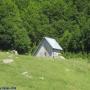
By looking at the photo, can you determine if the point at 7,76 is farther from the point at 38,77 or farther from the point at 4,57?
the point at 4,57

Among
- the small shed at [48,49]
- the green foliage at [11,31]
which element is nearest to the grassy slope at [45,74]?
the small shed at [48,49]

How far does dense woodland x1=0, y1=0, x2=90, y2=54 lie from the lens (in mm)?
94244

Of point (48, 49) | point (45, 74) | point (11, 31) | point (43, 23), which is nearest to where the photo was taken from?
point (45, 74)

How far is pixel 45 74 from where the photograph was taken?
46594mm

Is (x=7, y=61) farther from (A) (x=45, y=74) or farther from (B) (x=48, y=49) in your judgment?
(B) (x=48, y=49)

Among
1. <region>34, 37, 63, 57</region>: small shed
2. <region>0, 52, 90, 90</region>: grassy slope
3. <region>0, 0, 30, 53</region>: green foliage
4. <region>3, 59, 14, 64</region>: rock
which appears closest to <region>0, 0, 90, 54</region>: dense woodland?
<region>0, 0, 30, 53</region>: green foliage

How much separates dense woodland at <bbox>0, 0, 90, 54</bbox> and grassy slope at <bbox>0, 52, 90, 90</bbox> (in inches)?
1559

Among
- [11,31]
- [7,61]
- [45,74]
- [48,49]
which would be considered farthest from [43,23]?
[45,74]

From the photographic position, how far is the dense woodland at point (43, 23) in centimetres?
9424

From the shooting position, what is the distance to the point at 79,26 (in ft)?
350

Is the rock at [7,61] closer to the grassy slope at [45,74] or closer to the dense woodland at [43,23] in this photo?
the grassy slope at [45,74]

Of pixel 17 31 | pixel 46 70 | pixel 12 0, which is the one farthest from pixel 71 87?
pixel 12 0

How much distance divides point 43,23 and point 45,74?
6183 cm

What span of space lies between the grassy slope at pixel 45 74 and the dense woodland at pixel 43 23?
39611 millimetres
